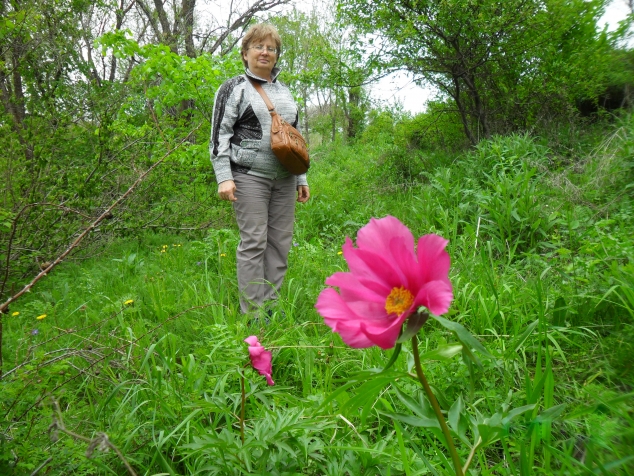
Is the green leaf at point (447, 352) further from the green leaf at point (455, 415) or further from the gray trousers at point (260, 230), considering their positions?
the gray trousers at point (260, 230)

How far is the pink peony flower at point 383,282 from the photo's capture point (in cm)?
61

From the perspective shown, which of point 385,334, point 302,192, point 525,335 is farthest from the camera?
point 302,192

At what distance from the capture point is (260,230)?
2748mm

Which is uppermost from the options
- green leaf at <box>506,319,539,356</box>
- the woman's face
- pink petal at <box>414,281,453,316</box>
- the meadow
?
the woman's face

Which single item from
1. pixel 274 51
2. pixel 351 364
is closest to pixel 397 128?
pixel 274 51

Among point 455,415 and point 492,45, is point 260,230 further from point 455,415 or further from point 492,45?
point 492,45

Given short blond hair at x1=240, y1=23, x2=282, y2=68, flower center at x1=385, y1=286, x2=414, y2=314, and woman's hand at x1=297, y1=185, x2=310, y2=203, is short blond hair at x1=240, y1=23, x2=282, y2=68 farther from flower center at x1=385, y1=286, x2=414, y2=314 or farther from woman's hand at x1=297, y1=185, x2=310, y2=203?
flower center at x1=385, y1=286, x2=414, y2=314

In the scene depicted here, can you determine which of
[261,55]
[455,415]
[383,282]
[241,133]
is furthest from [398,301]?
[261,55]

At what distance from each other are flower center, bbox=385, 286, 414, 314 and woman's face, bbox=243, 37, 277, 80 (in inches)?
93.2

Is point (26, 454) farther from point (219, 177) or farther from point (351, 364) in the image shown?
point (219, 177)

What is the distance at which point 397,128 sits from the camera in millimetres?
6984

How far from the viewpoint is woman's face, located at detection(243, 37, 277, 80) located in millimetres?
2717

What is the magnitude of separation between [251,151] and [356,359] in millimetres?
1318

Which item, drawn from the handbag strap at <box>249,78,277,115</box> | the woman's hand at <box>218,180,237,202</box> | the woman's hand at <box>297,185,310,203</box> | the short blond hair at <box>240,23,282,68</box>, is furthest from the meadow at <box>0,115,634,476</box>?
the short blond hair at <box>240,23,282,68</box>
